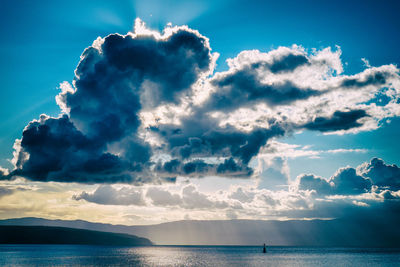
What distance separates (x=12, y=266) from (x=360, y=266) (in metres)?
150

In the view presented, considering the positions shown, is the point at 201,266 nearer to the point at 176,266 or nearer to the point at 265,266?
the point at 176,266

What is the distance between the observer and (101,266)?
125m

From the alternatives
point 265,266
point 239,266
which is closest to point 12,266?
point 239,266

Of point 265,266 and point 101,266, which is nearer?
point 101,266

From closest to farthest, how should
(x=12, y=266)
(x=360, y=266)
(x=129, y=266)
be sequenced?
(x=12, y=266) < (x=129, y=266) < (x=360, y=266)

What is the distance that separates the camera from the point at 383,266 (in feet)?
458

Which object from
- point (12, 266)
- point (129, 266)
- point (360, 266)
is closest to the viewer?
point (12, 266)

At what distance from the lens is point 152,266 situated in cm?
13288

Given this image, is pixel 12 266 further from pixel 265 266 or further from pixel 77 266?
pixel 265 266

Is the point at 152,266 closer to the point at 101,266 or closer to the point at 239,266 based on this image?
the point at 101,266

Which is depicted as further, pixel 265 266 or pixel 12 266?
pixel 265 266

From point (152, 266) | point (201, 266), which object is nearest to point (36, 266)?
point (152, 266)

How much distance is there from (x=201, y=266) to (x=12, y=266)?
76.6m

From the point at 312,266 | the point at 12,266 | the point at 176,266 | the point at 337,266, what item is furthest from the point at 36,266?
the point at 337,266
